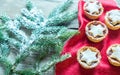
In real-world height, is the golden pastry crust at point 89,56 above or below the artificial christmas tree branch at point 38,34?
below

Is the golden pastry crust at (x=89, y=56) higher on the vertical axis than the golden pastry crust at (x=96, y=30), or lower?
lower

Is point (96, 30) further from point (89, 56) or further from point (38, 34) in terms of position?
point (38, 34)

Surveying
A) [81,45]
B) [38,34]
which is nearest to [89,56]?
[81,45]

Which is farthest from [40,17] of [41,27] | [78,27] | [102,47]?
[102,47]

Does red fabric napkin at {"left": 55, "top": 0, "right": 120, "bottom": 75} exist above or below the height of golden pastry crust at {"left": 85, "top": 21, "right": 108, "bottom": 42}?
below
